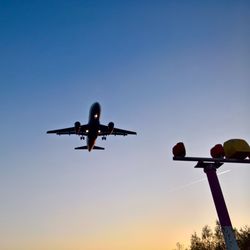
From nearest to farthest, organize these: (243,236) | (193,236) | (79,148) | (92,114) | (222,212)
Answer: (222,212) → (92,114) → (79,148) → (243,236) → (193,236)

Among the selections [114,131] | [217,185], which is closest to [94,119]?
[114,131]

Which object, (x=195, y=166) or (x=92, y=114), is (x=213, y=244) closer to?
(x=92, y=114)

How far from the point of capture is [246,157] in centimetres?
847

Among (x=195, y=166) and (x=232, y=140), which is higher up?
(x=232, y=140)

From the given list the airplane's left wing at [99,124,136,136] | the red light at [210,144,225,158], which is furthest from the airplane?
the red light at [210,144,225,158]

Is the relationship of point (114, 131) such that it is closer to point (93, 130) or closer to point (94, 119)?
point (93, 130)

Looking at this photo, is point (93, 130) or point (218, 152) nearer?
point (218, 152)

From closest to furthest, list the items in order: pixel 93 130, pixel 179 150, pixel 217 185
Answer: pixel 179 150 < pixel 217 185 < pixel 93 130

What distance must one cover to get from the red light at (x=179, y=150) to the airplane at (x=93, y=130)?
133 feet

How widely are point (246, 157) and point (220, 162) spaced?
81cm

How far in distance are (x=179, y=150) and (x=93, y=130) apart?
4353cm

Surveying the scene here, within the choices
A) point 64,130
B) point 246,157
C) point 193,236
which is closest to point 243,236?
point 193,236

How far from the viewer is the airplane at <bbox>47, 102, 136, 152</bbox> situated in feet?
160

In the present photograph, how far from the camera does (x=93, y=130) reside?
2009 inches
